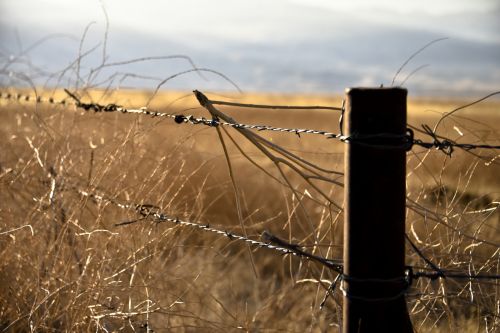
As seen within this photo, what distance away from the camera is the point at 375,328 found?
1.52m

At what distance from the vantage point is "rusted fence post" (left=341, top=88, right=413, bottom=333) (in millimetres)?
1466

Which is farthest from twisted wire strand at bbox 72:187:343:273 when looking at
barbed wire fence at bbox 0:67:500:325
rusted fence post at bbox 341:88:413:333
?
rusted fence post at bbox 341:88:413:333

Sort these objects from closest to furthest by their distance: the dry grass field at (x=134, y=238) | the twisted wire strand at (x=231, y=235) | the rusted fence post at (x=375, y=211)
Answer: the rusted fence post at (x=375, y=211)
the twisted wire strand at (x=231, y=235)
the dry grass field at (x=134, y=238)

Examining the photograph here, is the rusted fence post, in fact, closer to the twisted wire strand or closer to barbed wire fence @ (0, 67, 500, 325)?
barbed wire fence @ (0, 67, 500, 325)

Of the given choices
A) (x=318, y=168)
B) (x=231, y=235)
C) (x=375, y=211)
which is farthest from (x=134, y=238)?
(x=375, y=211)

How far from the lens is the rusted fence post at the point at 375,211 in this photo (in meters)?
1.47

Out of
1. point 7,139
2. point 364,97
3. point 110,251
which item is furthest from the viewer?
point 7,139

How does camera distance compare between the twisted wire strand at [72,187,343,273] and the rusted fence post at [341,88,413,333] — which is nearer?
the rusted fence post at [341,88,413,333]

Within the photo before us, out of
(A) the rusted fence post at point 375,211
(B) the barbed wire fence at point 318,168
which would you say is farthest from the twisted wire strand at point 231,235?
(A) the rusted fence post at point 375,211

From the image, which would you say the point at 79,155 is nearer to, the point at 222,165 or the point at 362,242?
the point at 362,242

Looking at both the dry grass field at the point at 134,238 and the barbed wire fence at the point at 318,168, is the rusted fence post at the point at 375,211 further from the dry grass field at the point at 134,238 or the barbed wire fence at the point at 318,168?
the dry grass field at the point at 134,238

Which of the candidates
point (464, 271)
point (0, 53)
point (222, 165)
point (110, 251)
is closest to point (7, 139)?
point (0, 53)

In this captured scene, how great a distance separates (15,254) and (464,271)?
5.23 ft

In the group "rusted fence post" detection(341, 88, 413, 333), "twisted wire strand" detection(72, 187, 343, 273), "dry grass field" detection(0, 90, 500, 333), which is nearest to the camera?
"rusted fence post" detection(341, 88, 413, 333)
